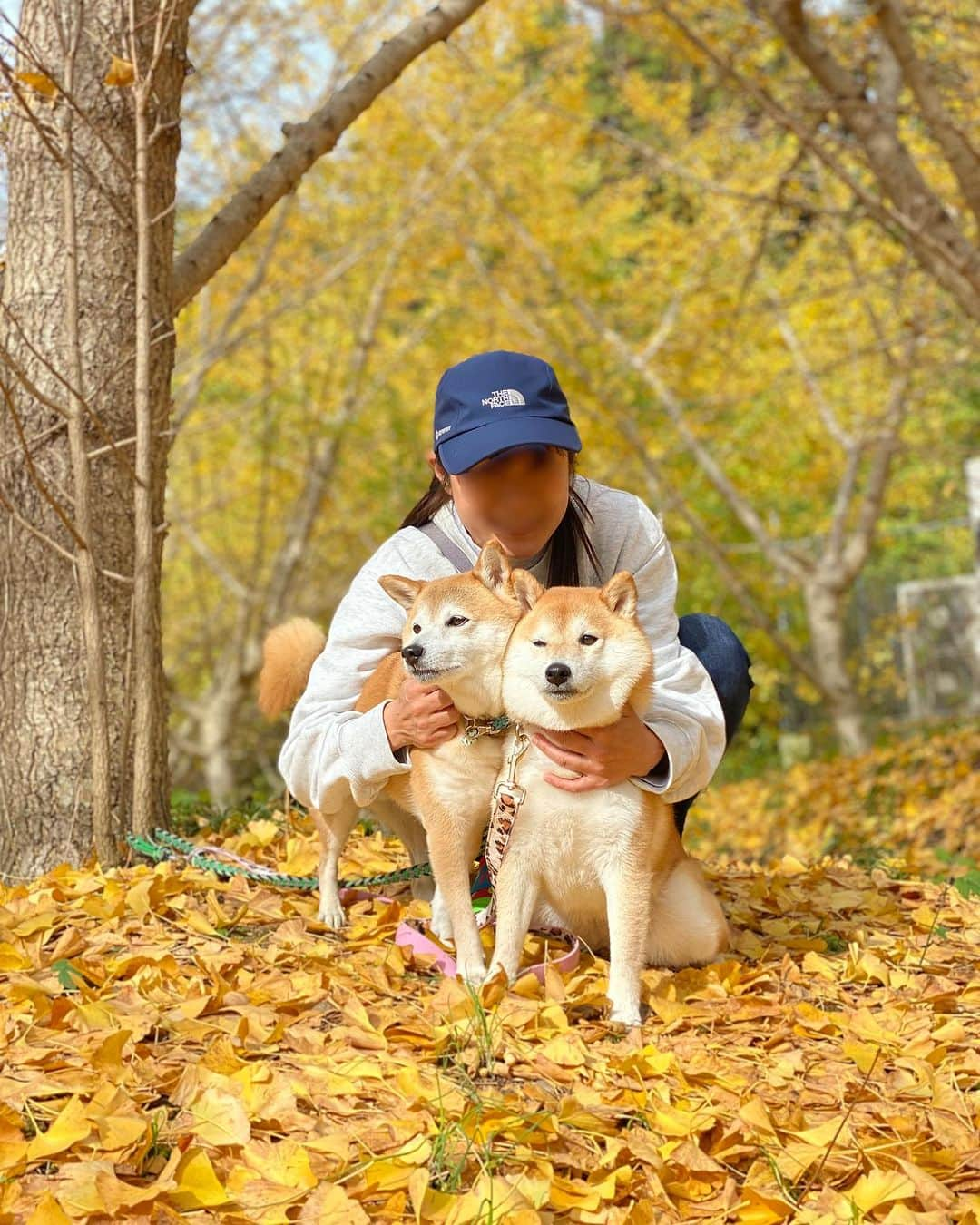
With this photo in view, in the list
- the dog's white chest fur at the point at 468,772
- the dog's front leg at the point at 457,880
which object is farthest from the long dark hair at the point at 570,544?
the dog's front leg at the point at 457,880

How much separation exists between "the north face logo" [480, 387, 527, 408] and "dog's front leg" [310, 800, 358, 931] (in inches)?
41.0

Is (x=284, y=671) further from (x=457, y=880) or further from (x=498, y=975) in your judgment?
(x=498, y=975)

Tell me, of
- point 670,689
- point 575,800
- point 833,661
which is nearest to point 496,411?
point 670,689

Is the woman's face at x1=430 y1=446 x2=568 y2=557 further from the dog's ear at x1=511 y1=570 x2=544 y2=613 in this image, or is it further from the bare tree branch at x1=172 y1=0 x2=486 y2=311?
the bare tree branch at x1=172 y1=0 x2=486 y2=311

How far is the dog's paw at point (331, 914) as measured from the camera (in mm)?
3199

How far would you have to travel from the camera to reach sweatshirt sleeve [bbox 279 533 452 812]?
9.78ft

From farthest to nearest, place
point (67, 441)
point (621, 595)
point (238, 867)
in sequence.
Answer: point (67, 441), point (238, 867), point (621, 595)

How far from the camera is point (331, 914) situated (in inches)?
126

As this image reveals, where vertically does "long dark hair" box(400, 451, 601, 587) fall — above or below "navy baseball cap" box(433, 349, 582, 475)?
below

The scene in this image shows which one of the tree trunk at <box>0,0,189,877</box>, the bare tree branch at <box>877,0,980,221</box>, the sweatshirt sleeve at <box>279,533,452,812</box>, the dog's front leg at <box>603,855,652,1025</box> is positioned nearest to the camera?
the dog's front leg at <box>603,855,652,1025</box>

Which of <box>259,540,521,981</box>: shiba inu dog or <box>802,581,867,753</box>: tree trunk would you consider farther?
<box>802,581,867,753</box>: tree trunk

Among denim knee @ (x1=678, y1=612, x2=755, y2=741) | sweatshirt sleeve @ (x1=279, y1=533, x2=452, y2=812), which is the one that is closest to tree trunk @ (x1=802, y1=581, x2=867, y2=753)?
denim knee @ (x1=678, y1=612, x2=755, y2=741)

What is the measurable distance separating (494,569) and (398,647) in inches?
21.5

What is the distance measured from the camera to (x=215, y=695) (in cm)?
1016
